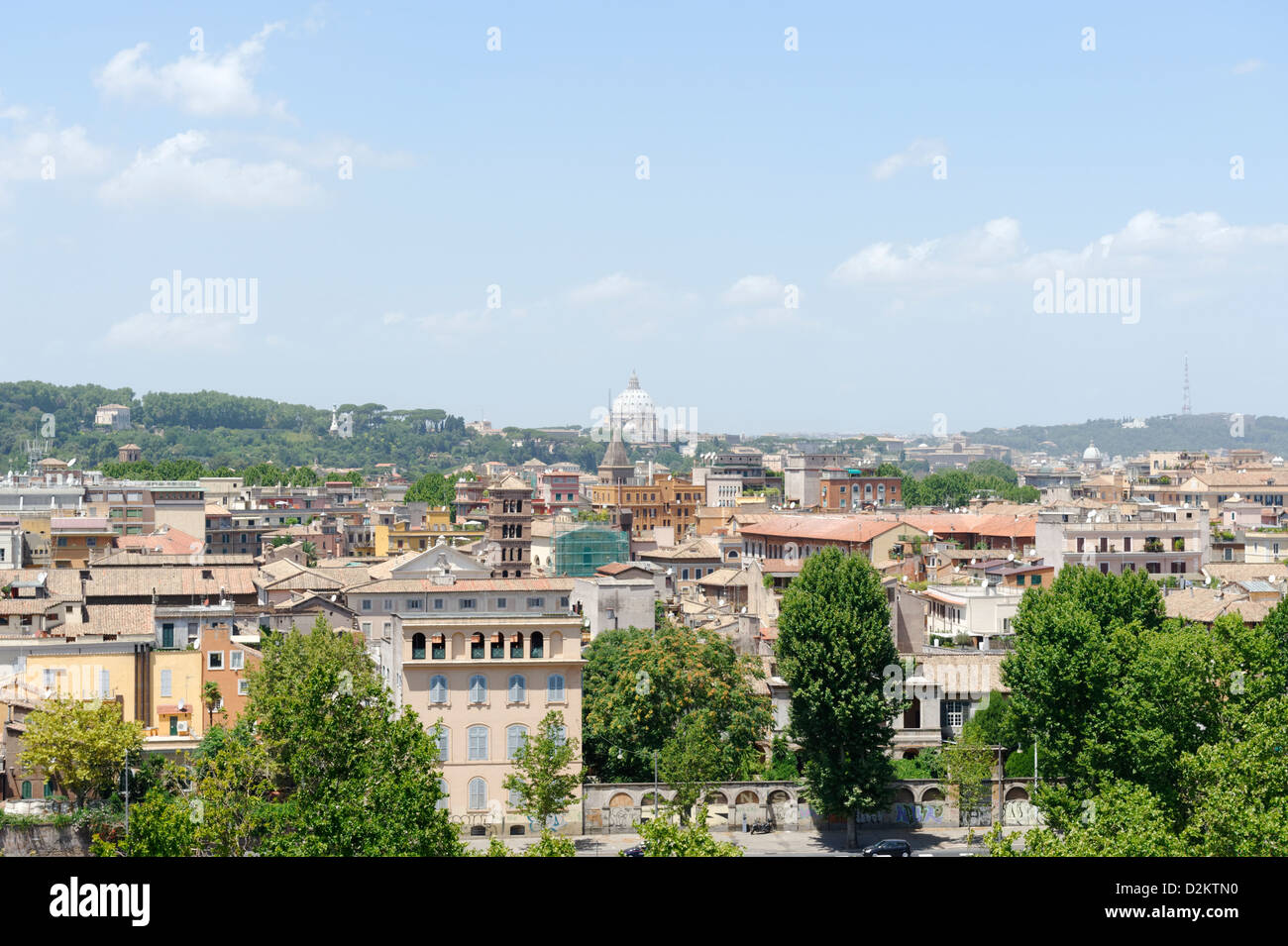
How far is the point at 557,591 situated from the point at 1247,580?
3146 centimetres

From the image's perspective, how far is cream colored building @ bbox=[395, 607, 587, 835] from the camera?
1379 inches

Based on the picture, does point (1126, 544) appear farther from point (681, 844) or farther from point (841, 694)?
point (681, 844)

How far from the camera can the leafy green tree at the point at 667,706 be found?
123ft

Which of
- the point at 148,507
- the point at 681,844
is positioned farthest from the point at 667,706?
the point at 148,507

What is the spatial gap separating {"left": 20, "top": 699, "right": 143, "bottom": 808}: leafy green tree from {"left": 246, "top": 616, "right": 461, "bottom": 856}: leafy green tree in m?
6.17

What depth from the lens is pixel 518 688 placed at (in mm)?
35625

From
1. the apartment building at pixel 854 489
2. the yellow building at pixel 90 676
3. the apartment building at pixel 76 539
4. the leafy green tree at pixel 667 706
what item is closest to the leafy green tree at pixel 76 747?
the yellow building at pixel 90 676

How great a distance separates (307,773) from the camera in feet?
75.8

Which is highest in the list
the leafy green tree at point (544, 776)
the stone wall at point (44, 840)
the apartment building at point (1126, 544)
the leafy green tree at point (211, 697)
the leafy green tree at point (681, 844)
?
the apartment building at point (1126, 544)

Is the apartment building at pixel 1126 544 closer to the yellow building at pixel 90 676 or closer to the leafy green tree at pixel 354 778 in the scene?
the yellow building at pixel 90 676

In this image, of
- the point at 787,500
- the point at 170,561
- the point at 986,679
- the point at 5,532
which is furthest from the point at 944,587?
the point at 787,500

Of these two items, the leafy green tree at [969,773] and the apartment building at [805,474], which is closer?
the leafy green tree at [969,773]

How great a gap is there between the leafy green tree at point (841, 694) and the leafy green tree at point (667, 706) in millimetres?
1369
